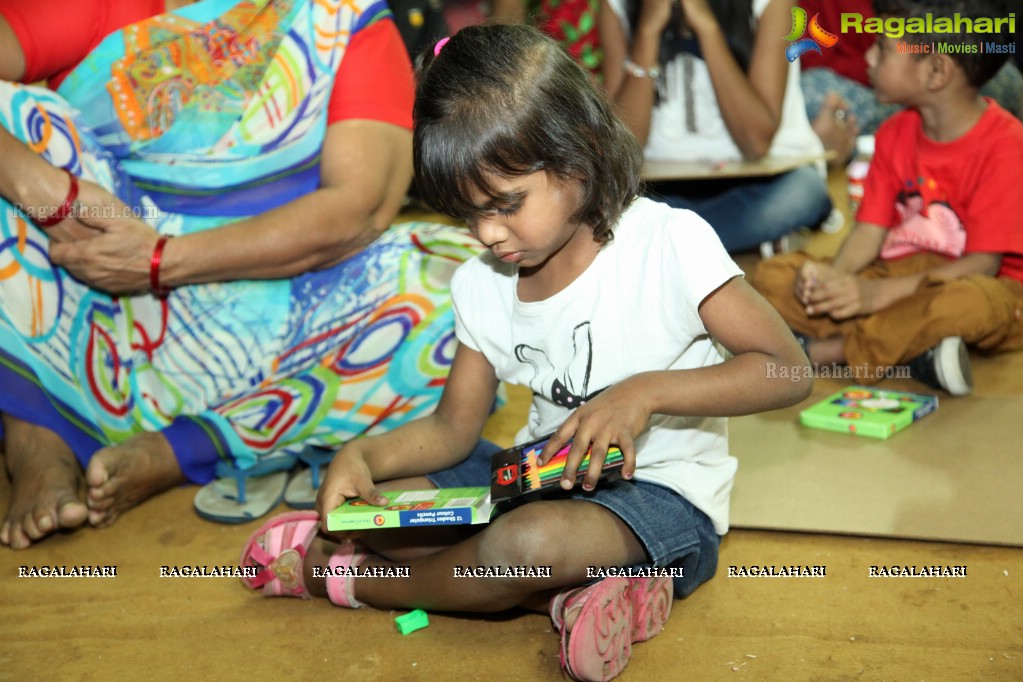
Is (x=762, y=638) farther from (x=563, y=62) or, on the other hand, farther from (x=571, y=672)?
(x=563, y=62)

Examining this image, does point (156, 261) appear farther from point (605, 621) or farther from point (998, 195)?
point (998, 195)

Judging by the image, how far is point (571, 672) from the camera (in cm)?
110

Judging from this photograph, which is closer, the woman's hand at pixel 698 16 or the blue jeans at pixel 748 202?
the woman's hand at pixel 698 16

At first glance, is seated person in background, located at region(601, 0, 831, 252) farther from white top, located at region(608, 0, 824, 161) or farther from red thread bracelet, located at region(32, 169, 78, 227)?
red thread bracelet, located at region(32, 169, 78, 227)

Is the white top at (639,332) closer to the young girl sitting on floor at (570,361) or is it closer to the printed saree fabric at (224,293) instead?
the young girl sitting on floor at (570,361)

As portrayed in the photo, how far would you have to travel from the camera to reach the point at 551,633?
1231 mm

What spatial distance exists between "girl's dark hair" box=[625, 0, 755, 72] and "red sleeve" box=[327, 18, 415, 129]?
1041 millimetres

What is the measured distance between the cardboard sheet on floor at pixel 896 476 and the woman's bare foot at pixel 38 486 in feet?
3.20

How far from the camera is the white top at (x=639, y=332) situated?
3.81 ft

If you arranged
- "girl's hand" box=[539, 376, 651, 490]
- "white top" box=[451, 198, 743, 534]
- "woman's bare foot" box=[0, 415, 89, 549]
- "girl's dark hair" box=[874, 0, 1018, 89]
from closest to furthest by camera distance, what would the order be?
"girl's hand" box=[539, 376, 651, 490], "white top" box=[451, 198, 743, 534], "woman's bare foot" box=[0, 415, 89, 549], "girl's dark hair" box=[874, 0, 1018, 89]

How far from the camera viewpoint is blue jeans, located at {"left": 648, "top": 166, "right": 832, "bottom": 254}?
8.51 feet

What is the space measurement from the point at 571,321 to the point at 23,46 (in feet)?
3.29

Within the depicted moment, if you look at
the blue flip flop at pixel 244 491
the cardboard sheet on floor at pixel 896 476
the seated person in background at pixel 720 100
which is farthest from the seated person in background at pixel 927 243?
the blue flip flop at pixel 244 491

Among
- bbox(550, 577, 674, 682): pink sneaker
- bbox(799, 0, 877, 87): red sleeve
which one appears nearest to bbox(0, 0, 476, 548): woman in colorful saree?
bbox(550, 577, 674, 682): pink sneaker
